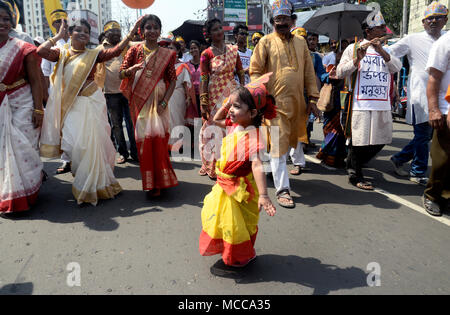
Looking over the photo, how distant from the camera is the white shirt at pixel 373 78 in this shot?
14.3ft

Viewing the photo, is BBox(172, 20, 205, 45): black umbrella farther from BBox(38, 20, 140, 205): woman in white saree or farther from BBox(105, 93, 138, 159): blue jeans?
BBox(38, 20, 140, 205): woman in white saree

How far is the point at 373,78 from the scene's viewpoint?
437 cm

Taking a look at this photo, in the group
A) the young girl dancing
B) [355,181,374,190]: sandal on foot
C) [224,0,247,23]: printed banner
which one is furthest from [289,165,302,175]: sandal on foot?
[224,0,247,23]: printed banner

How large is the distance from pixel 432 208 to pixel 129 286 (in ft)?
10.4

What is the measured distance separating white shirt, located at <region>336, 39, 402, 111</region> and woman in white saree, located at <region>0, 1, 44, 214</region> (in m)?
3.68

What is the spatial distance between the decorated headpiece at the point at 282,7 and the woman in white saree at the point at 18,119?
109 inches

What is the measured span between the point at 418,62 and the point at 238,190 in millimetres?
3769

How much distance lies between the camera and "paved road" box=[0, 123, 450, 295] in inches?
96.9

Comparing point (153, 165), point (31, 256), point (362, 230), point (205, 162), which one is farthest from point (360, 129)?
point (31, 256)

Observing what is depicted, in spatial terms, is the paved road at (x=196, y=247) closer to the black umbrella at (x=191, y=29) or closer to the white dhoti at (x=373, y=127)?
the white dhoti at (x=373, y=127)

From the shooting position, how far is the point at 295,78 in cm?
425

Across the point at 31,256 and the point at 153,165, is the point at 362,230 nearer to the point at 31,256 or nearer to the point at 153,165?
the point at 153,165

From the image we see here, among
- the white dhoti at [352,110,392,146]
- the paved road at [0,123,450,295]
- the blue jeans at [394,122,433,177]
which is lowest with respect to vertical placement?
the paved road at [0,123,450,295]

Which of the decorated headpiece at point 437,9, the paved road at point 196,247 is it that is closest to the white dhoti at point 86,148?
the paved road at point 196,247
